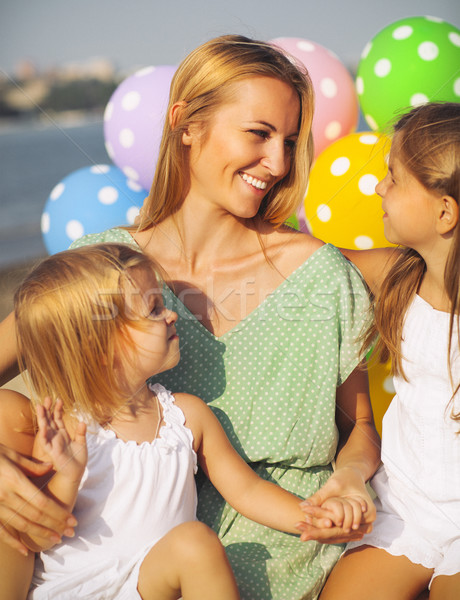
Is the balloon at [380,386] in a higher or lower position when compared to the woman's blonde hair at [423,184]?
lower

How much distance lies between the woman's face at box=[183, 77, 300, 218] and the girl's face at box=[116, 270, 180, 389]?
448mm

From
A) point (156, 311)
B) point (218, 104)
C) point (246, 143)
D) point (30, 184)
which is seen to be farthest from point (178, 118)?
point (30, 184)

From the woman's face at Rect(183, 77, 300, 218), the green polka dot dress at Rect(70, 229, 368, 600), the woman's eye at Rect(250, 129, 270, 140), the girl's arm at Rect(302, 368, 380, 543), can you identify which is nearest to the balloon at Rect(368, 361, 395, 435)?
the girl's arm at Rect(302, 368, 380, 543)

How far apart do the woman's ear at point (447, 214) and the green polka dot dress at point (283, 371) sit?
1.08 ft

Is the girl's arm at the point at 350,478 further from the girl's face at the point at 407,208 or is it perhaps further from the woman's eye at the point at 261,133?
the woman's eye at the point at 261,133

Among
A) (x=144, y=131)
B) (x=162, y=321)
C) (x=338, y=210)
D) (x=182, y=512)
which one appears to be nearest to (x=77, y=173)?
(x=144, y=131)

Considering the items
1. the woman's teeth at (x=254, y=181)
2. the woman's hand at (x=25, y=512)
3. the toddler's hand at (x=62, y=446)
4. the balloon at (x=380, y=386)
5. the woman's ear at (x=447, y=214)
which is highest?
the woman's ear at (x=447, y=214)

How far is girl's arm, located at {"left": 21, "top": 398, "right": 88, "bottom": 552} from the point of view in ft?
4.39

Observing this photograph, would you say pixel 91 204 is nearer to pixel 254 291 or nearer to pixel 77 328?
pixel 254 291

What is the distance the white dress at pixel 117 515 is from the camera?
1.39 m

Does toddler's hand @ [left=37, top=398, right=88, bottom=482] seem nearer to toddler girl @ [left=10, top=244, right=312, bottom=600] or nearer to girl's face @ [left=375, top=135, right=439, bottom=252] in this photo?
toddler girl @ [left=10, top=244, right=312, bottom=600]

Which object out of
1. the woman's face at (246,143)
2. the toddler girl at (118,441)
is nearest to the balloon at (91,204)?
the woman's face at (246,143)

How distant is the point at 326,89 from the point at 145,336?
7.23ft

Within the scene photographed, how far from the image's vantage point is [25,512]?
1329 millimetres
